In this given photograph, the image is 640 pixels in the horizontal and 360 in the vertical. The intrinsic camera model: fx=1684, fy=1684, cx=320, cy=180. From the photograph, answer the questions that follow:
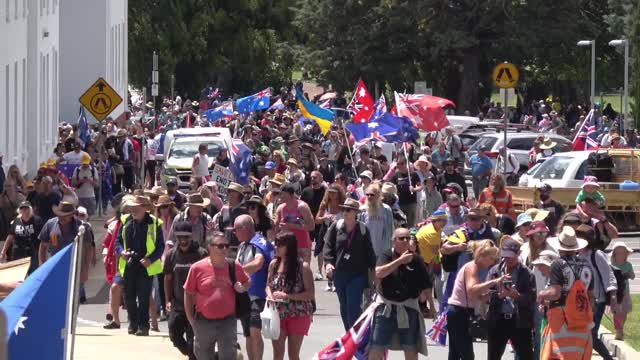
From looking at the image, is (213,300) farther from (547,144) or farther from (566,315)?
(547,144)

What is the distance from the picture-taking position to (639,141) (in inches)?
1922

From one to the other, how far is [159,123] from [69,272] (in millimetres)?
48509

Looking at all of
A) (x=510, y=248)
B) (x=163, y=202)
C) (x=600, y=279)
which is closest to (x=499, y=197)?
(x=163, y=202)

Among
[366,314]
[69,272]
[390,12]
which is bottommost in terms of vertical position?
[366,314]

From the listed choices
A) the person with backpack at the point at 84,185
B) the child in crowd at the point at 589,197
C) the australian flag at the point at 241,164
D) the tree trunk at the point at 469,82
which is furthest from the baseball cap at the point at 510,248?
the tree trunk at the point at 469,82

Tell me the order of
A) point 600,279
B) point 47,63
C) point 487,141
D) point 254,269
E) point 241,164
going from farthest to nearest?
point 487,141 → point 47,63 → point 241,164 → point 600,279 → point 254,269

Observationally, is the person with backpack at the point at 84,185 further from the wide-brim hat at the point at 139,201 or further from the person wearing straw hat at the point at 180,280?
the person wearing straw hat at the point at 180,280

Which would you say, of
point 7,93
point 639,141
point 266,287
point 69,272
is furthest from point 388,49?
point 69,272

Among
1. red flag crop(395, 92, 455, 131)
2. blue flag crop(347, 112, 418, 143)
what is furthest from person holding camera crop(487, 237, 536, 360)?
red flag crop(395, 92, 455, 131)

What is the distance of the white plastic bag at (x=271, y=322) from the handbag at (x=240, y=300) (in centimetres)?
33

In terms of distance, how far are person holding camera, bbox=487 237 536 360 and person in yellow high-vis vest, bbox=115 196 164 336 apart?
4.75 metres

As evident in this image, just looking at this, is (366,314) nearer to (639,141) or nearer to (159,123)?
(639,141)

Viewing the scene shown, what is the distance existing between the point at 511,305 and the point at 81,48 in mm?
42732

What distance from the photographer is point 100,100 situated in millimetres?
30516
